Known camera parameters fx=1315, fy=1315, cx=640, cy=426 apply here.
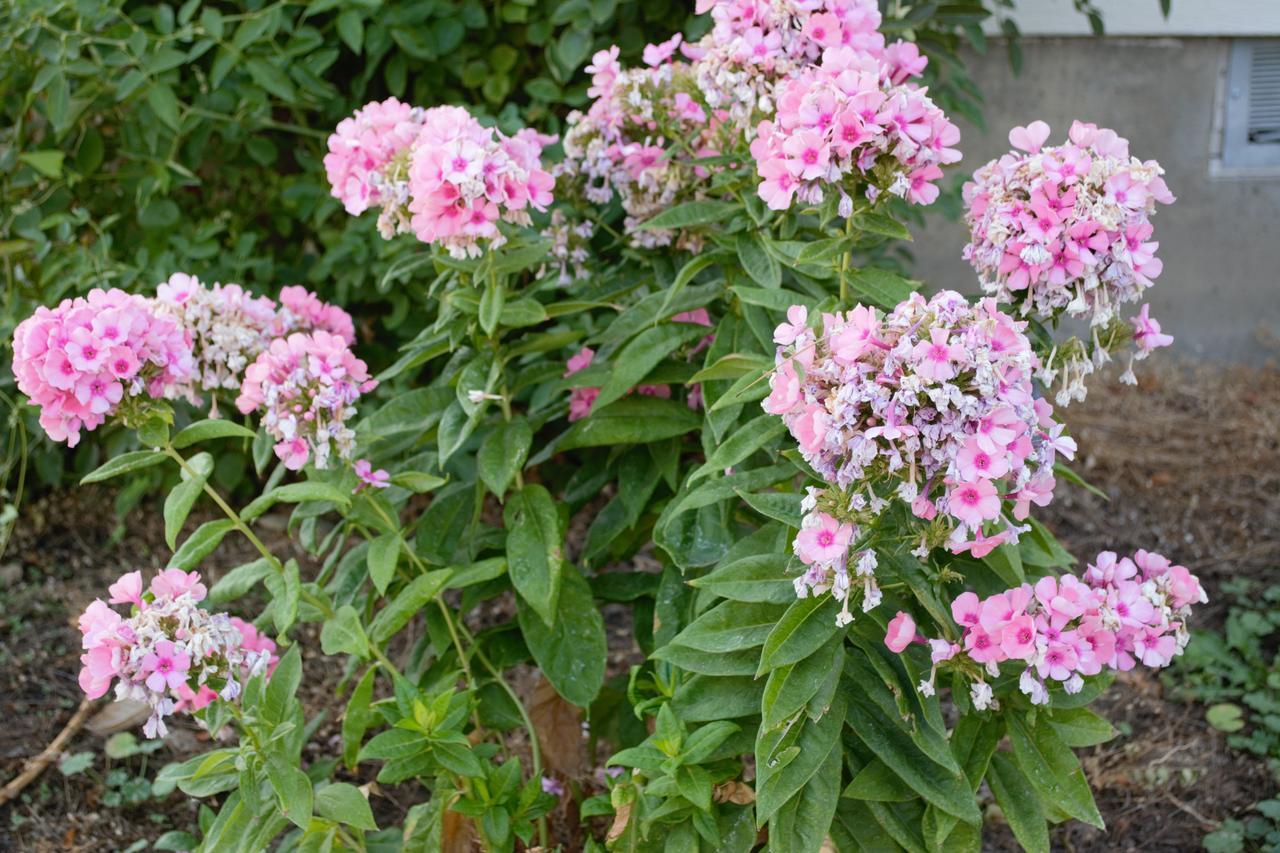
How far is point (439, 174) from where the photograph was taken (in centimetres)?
176

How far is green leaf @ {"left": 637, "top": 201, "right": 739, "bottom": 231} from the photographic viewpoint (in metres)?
1.92

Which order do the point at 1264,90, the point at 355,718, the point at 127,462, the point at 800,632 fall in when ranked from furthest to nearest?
the point at 1264,90, the point at 355,718, the point at 127,462, the point at 800,632

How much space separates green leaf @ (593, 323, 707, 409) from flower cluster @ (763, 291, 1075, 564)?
0.53 m

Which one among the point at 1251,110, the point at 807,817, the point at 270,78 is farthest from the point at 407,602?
the point at 1251,110

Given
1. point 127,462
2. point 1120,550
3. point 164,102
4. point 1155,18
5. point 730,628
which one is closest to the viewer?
point 730,628

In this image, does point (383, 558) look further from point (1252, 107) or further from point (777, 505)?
point (1252, 107)

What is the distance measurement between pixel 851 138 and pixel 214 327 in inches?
37.6

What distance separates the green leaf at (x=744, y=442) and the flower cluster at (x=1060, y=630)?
0.28 metres

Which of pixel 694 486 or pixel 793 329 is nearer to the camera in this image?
pixel 793 329

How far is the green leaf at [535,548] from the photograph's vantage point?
1.89 metres

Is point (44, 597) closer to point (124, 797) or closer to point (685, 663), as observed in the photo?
point (124, 797)

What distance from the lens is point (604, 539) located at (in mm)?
2074

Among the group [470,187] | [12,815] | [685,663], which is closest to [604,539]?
[685,663]

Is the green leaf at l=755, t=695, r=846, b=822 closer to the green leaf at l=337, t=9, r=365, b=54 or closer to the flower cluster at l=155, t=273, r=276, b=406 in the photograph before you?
the flower cluster at l=155, t=273, r=276, b=406
